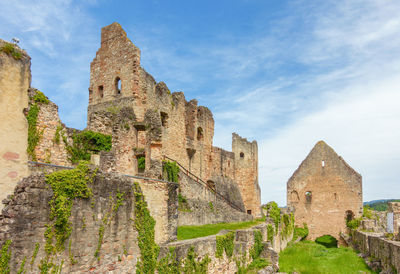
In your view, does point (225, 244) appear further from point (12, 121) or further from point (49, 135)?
point (49, 135)

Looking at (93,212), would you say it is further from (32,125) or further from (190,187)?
(190,187)

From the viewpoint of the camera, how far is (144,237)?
10188 millimetres

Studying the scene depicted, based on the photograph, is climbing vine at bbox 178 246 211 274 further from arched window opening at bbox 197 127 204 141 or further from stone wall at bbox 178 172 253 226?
arched window opening at bbox 197 127 204 141

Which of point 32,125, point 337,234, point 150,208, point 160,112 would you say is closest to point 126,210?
point 150,208

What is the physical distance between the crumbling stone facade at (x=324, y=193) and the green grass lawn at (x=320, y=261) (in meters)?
6.00

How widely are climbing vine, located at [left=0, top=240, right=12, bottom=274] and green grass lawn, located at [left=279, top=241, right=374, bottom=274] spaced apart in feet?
38.9

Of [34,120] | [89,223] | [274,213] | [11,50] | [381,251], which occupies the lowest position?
[381,251]

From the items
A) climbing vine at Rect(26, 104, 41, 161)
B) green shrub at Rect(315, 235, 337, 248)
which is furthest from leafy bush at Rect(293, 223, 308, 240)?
climbing vine at Rect(26, 104, 41, 161)

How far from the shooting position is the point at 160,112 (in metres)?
25.0

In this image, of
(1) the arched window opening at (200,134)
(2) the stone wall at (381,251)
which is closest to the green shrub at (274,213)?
(2) the stone wall at (381,251)

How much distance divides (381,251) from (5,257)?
46.5 ft

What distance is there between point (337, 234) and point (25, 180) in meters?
24.6

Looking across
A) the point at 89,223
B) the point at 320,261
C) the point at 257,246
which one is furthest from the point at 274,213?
the point at 89,223

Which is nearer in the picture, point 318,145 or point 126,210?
point 126,210
